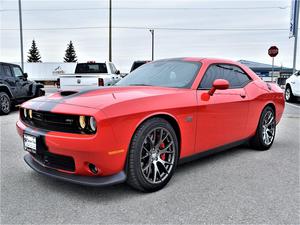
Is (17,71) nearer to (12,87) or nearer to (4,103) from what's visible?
(12,87)

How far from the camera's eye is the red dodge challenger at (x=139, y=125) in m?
2.81

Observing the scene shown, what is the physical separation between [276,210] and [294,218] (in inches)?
6.6

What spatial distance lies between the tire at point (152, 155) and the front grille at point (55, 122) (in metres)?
0.56

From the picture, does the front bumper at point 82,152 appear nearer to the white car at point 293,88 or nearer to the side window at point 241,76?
the side window at point 241,76

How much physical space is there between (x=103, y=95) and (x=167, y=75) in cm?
112

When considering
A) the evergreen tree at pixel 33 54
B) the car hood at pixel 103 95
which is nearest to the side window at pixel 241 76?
the car hood at pixel 103 95

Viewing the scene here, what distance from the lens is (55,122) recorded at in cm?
300

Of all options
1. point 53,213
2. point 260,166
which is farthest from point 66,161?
point 260,166

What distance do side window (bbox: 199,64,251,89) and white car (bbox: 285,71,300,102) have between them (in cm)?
881

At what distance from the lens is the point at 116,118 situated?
9.19ft

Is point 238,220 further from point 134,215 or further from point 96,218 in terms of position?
point 96,218

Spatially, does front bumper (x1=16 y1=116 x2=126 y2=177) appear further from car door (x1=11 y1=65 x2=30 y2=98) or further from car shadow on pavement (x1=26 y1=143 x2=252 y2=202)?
car door (x1=11 y1=65 x2=30 y2=98)

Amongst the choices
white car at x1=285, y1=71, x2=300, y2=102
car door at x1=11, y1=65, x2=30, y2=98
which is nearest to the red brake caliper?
car door at x1=11, y1=65, x2=30, y2=98

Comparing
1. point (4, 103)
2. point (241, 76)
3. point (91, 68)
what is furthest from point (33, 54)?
point (241, 76)
